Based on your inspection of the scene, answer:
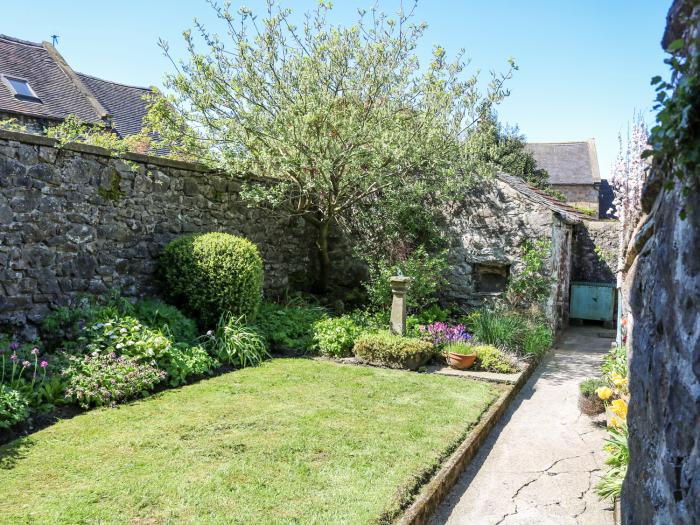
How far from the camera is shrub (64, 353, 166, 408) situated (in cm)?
538

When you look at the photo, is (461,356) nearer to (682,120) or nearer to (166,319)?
(166,319)

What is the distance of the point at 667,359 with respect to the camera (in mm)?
2102

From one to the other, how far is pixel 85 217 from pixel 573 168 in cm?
2696

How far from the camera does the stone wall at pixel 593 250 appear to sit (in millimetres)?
12680

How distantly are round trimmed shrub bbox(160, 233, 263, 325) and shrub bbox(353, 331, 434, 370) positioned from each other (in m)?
1.80

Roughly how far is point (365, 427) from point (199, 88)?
6.01 m

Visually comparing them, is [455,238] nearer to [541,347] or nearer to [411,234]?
[411,234]

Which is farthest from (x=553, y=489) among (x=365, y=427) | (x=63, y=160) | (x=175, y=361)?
(x=63, y=160)

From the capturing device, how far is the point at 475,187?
34.2ft

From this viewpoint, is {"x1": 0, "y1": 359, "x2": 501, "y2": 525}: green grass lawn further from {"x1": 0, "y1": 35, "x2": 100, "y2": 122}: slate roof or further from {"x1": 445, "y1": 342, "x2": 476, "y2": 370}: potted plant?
{"x1": 0, "y1": 35, "x2": 100, "y2": 122}: slate roof

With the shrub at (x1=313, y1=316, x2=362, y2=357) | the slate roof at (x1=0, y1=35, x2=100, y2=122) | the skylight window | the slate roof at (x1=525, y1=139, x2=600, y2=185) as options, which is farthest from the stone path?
the slate roof at (x1=525, y1=139, x2=600, y2=185)

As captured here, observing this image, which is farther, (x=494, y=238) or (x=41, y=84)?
(x=41, y=84)

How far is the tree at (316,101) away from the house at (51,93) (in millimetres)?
8080

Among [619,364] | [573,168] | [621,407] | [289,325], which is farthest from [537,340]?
[573,168]
